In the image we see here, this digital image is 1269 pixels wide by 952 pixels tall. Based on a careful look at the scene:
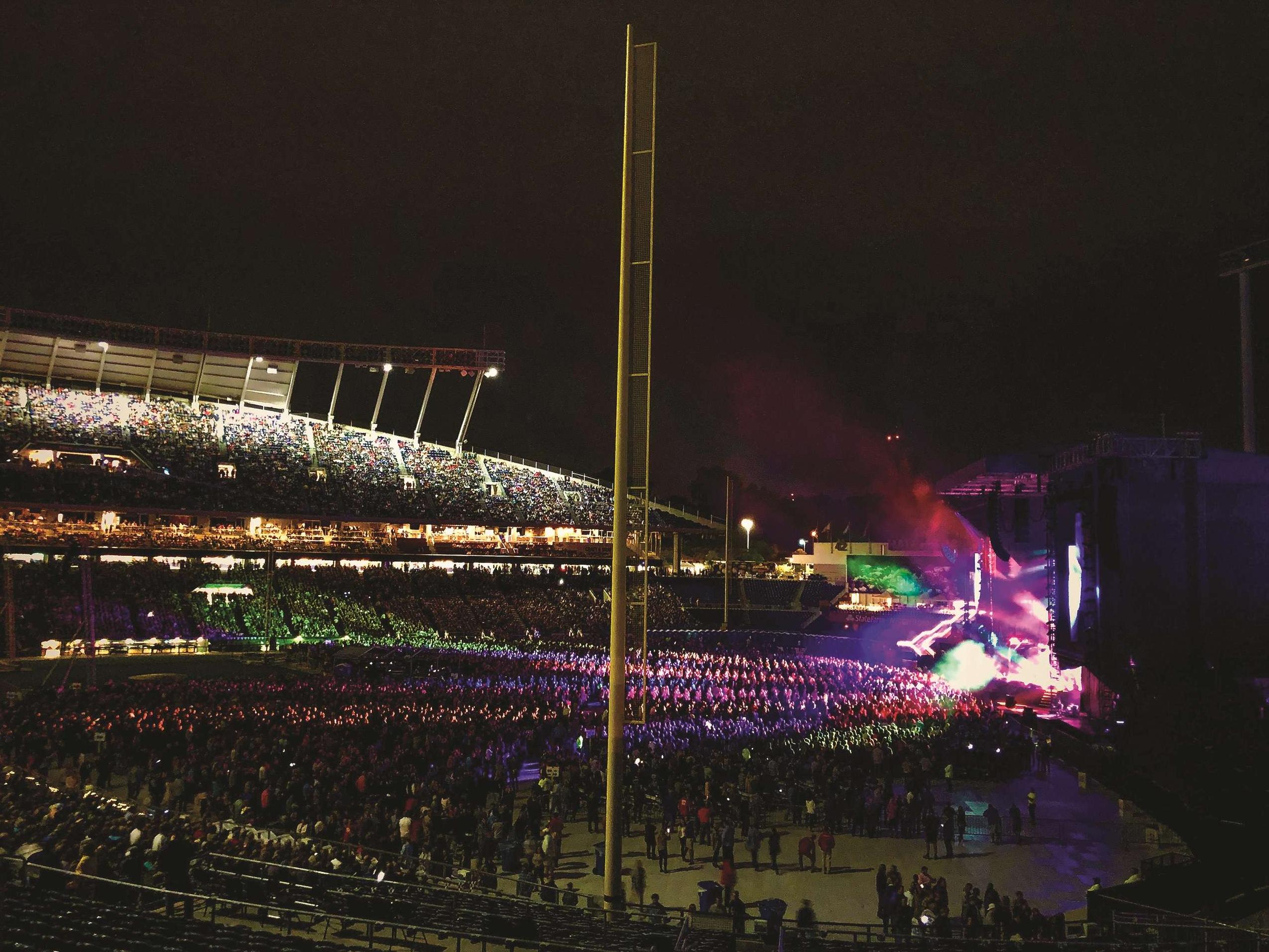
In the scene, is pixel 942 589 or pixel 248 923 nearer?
pixel 248 923

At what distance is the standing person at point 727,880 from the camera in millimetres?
12375

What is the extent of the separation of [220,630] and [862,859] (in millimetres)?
28155

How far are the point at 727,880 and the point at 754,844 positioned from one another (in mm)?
2445

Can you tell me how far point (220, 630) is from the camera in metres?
35.6

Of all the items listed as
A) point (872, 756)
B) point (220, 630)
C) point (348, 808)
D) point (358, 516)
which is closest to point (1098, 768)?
point (872, 756)

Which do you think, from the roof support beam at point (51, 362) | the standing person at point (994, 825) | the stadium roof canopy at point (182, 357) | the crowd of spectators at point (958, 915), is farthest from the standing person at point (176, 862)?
the roof support beam at point (51, 362)

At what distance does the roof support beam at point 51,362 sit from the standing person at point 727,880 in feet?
164

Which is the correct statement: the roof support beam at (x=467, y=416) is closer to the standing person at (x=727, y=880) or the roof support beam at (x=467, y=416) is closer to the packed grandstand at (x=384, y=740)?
the packed grandstand at (x=384, y=740)

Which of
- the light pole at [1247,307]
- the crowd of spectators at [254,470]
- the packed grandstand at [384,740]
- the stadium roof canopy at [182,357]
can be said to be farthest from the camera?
the stadium roof canopy at [182,357]

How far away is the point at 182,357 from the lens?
54.2 meters

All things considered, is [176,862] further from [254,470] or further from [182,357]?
[182,357]

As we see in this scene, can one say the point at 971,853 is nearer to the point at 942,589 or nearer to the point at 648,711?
the point at 648,711

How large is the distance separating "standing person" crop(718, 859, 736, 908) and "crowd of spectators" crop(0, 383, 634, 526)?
1409 inches

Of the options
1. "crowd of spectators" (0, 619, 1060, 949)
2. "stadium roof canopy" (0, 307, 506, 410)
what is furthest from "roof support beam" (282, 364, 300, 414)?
"crowd of spectators" (0, 619, 1060, 949)
